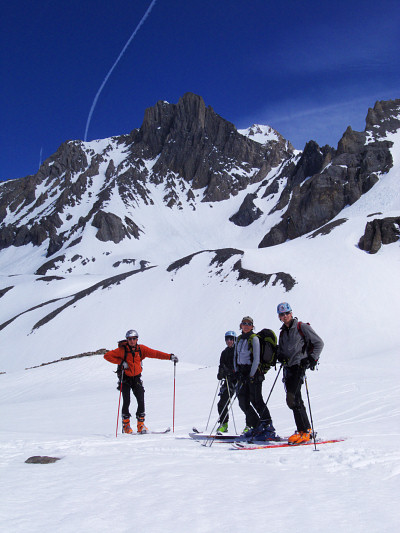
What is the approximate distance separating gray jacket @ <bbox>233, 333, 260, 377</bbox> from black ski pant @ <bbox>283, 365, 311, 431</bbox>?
27.2 inches

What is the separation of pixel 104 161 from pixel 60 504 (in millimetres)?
171644

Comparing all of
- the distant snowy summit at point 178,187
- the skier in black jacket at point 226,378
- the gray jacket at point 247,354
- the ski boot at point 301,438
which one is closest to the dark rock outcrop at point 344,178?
the distant snowy summit at point 178,187

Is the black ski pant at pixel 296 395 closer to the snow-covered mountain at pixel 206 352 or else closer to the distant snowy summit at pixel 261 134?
the snow-covered mountain at pixel 206 352

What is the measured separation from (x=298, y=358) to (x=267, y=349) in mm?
710

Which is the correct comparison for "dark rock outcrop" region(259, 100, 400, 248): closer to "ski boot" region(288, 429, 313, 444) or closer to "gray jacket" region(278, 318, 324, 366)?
"gray jacket" region(278, 318, 324, 366)

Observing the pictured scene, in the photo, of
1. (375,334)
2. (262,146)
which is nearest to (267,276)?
(375,334)

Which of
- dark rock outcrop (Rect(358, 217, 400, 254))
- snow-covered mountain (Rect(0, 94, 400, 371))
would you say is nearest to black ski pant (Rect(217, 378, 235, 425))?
snow-covered mountain (Rect(0, 94, 400, 371))

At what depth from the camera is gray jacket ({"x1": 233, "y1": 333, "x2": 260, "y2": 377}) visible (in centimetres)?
731

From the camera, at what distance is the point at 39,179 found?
542ft

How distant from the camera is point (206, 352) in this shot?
29.8 m

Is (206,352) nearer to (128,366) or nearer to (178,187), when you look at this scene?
(128,366)

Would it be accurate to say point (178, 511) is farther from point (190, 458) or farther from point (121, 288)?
point (121, 288)

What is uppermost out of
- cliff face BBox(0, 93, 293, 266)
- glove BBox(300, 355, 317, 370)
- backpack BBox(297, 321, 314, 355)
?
cliff face BBox(0, 93, 293, 266)

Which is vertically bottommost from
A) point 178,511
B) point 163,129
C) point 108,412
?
point 108,412
